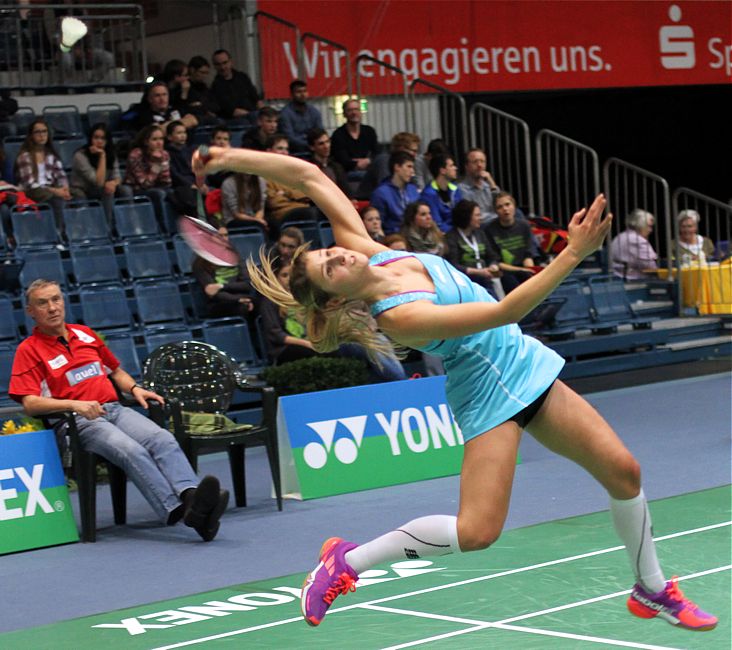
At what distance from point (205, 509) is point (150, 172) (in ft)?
19.0

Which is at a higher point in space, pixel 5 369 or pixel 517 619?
pixel 5 369

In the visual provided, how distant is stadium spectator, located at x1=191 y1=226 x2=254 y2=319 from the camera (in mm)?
11156

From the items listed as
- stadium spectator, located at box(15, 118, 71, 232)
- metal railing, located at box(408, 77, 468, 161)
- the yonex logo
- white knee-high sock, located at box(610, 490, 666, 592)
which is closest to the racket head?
white knee-high sock, located at box(610, 490, 666, 592)

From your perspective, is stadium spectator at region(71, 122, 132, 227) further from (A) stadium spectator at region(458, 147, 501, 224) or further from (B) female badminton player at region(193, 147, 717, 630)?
(B) female badminton player at region(193, 147, 717, 630)

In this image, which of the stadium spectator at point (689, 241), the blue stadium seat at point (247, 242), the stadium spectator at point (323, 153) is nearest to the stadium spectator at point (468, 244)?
the stadium spectator at point (323, 153)

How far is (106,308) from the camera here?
10.9 metres

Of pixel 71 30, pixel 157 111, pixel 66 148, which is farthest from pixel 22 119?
pixel 157 111

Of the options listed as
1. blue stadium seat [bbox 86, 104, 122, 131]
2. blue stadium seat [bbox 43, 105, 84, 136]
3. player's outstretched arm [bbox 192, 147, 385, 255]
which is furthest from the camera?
blue stadium seat [bbox 86, 104, 122, 131]

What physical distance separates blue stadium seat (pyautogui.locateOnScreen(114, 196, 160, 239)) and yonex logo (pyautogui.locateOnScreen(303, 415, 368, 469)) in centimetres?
412

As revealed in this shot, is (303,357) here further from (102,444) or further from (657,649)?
(657,649)

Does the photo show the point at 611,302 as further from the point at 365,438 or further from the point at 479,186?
the point at 365,438

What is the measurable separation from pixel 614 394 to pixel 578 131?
8.50 meters

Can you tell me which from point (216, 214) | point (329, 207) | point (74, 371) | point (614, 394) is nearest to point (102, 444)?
point (74, 371)

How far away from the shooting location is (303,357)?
34.2 ft
